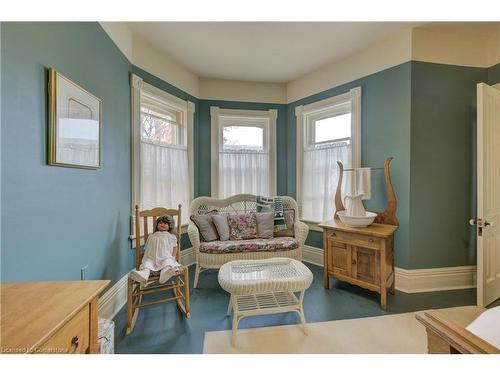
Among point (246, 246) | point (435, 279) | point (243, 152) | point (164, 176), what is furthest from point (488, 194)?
point (164, 176)

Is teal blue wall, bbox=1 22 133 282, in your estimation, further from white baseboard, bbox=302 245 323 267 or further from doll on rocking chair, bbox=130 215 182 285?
white baseboard, bbox=302 245 323 267

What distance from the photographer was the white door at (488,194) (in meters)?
1.98

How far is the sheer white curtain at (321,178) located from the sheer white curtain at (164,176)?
5.83ft

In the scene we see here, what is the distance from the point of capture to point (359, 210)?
2.36 m

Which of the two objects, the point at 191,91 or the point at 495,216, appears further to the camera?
the point at 191,91

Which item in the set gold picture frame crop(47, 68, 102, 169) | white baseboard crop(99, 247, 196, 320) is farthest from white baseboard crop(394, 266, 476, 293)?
gold picture frame crop(47, 68, 102, 169)

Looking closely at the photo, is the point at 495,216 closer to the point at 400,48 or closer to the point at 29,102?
the point at 400,48

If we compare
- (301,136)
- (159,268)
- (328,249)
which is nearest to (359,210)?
(328,249)

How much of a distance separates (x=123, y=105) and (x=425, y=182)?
321cm

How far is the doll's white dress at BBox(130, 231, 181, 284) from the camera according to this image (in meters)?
1.80

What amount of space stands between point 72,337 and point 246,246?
1.89 meters

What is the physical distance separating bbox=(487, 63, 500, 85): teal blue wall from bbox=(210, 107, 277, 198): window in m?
2.49

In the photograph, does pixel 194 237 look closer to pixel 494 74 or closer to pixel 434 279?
pixel 434 279
